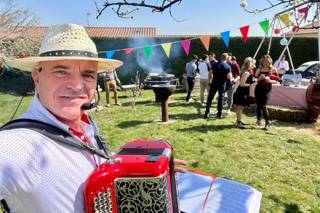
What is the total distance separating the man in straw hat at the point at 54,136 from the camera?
4.13ft

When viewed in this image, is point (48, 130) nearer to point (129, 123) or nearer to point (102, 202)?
point (102, 202)

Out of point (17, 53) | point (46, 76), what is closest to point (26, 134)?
point (46, 76)

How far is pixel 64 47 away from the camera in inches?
63.9

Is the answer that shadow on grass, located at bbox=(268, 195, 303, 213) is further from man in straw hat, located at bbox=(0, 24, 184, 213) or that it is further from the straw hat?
the straw hat

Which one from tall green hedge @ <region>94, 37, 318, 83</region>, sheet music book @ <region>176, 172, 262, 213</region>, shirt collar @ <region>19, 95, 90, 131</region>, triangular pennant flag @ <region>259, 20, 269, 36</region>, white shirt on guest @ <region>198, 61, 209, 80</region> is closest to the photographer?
shirt collar @ <region>19, 95, 90, 131</region>

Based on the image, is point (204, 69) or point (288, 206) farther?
point (204, 69)

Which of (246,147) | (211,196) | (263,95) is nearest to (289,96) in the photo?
(263,95)

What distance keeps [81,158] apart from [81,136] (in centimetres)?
20

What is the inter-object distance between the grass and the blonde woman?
0.48m

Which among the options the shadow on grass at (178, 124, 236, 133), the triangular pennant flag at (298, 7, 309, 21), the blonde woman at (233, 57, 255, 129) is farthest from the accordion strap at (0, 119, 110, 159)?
the blonde woman at (233, 57, 255, 129)

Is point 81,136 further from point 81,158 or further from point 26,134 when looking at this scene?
point 26,134

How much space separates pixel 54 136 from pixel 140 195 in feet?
1.38

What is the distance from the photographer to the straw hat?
1579 millimetres

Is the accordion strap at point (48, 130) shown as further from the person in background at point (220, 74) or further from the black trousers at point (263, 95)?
the person in background at point (220, 74)
